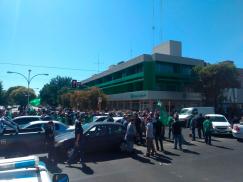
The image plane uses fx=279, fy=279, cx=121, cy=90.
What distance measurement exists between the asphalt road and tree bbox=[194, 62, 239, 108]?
1239 inches

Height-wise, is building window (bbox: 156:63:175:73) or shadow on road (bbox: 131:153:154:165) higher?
building window (bbox: 156:63:175:73)

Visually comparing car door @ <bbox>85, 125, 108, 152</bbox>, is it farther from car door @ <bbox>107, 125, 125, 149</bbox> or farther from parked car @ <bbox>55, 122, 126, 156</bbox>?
car door @ <bbox>107, 125, 125, 149</bbox>

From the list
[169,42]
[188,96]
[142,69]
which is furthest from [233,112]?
[169,42]

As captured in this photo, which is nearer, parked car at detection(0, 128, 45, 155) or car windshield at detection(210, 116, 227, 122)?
parked car at detection(0, 128, 45, 155)

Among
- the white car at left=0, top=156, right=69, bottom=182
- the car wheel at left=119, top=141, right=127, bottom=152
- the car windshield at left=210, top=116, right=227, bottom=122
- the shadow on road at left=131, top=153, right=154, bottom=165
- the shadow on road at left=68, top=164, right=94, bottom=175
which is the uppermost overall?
the white car at left=0, top=156, right=69, bottom=182

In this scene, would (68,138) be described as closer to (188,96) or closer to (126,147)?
(126,147)

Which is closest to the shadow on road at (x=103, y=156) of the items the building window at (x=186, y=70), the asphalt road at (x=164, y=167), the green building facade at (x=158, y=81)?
the asphalt road at (x=164, y=167)

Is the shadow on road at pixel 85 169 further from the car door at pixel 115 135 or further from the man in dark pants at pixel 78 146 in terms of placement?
the car door at pixel 115 135

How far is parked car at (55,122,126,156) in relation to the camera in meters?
11.7

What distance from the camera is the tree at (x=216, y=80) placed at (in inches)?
1720

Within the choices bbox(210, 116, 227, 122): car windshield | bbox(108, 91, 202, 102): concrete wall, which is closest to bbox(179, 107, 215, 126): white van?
bbox(210, 116, 227, 122): car windshield

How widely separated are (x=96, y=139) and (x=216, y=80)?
35.5 metres

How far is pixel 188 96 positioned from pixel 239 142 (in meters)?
35.0

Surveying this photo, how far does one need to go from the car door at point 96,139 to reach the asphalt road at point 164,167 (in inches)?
16.0
